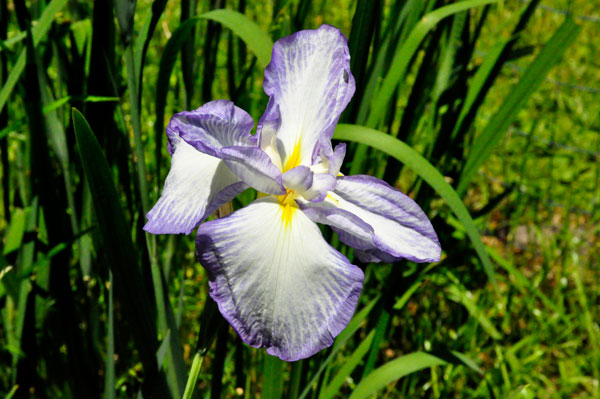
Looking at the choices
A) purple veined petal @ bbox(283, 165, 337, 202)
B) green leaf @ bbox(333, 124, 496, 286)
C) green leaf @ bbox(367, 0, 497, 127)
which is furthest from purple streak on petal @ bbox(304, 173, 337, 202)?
green leaf @ bbox(367, 0, 497, 127)

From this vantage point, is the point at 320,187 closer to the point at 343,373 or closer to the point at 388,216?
the point at 388,216

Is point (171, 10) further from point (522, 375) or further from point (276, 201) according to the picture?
point (276, 201)

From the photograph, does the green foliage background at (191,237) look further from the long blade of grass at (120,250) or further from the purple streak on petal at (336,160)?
the purple streak on petal at (336,160)

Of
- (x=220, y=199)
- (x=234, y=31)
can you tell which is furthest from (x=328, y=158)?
(x=234, y=31)

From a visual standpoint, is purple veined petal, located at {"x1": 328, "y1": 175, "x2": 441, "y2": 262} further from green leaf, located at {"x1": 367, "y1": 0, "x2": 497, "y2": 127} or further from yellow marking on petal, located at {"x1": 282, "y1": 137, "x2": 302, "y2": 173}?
green leaf, located at {"x1": 367, "y1": 0, "x2": 497, "y2": 127}

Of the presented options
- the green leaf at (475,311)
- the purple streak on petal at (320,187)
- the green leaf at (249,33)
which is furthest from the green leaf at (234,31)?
the green leaf at (475,311)

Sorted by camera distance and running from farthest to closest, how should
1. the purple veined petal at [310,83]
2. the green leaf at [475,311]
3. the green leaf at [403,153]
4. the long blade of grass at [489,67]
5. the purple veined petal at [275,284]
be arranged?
the green leaf at [475,311], the long blade of grass at [489,67], the green leaf at [403,153], the purple veined petal at [310,83], the purple veined petal at [275,284]
